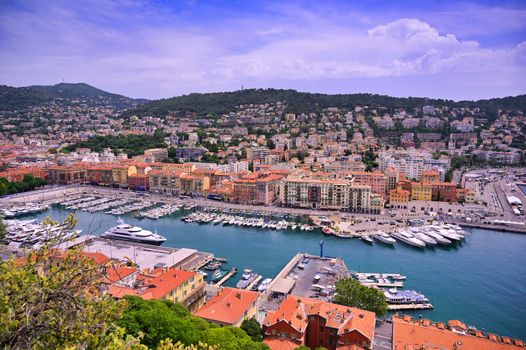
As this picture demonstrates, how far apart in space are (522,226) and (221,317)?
16.2 m

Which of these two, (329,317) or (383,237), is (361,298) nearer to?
(329,317)

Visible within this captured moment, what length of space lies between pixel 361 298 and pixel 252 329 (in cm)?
282

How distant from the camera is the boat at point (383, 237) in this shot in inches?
642

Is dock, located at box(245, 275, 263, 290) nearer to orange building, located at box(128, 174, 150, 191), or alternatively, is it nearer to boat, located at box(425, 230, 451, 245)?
boat, located at box(425, 230, 451, 245)

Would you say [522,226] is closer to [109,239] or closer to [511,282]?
[511,282]

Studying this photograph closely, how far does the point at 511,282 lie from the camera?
12523 millimetres

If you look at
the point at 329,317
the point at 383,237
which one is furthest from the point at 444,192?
the point at 329,317

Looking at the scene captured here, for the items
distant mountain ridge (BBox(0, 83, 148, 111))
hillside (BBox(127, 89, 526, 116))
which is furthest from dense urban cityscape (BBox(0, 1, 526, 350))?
distant mountain ridge (BBox(0, 83, 148, 111))

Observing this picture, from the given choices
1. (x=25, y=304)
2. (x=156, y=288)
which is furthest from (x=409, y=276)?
(x=25, y=304)

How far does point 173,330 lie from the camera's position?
633 centimetres

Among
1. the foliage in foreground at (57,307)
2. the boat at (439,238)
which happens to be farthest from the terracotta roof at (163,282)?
the boat at (439,238)

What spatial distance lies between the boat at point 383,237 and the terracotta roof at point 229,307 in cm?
900

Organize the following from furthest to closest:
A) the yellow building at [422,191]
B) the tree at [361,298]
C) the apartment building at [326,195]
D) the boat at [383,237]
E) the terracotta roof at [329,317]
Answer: the yellow building at [422,191], the apartment building at [326,195], the boat at [383,237], the tree at [361,298], the terracotta roof at [329,317]

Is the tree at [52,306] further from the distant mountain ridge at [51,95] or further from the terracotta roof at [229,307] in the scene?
the distant mountain ridge at [51,95]
